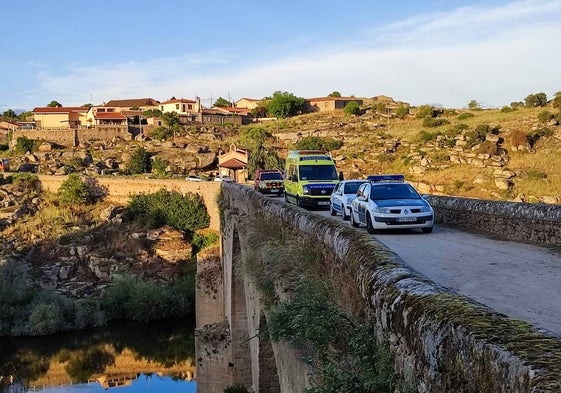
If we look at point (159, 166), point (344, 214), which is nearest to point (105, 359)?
point (344, 214)

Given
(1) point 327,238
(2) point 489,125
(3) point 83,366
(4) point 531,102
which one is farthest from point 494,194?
(4) point 531,102

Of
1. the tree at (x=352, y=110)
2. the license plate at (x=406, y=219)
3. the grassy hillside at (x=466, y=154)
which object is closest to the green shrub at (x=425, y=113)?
the grassy hillside at (x=466, y=154)

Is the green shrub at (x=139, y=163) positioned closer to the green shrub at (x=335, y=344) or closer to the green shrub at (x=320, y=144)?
the green shrub at (x=320, y=144)

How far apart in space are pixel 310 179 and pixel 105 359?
1916 cm

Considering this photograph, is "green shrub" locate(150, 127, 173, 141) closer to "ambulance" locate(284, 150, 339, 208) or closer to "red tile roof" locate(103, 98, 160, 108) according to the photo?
"red tile roof" locate(103, 98, 160, 108)

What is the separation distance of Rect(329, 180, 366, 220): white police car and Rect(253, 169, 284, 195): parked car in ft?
42.4

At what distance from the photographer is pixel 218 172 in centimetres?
6475

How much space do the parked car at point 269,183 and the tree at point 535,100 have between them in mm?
43228

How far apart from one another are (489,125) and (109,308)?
3500 cm

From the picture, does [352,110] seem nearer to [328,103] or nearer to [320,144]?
[328,103]

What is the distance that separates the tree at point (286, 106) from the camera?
10131 cm

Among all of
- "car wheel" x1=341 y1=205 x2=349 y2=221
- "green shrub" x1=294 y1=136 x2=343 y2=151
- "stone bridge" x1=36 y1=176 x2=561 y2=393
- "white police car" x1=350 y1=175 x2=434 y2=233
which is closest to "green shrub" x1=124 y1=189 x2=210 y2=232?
"green shrub" x1=294 y1=136 x2=343 y2=151

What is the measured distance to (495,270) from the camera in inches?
324

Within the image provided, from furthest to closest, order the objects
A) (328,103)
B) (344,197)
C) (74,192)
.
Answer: (328,103)
(74,192)
(344,197)
